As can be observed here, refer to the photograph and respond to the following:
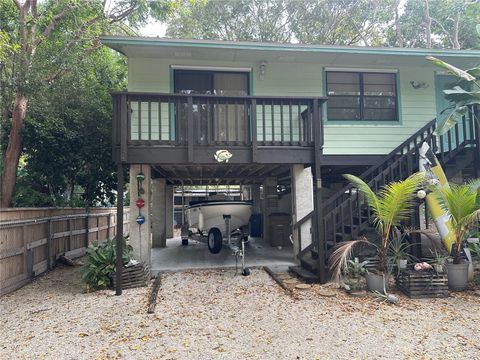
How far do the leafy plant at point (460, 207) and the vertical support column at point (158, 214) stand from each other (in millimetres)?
7249

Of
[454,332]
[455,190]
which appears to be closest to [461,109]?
[455,190]

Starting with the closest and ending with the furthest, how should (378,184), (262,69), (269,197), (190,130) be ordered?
(190,130), (378,184), (262,69), (269,197)

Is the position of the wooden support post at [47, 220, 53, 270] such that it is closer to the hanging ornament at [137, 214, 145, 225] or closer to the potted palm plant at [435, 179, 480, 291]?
the hanging ornament at [137, 214, 145, 225]

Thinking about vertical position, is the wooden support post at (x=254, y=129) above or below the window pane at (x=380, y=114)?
below

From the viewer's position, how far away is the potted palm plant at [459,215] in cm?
514

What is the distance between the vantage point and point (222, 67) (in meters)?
7.55

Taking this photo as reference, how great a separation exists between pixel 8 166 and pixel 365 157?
8313 millimetres

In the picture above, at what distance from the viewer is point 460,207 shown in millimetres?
5172

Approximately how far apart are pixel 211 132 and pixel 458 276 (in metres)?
4.60

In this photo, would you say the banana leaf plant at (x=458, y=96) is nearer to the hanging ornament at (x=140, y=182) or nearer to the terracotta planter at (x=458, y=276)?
the terracotta planter at (x=458, y=276)

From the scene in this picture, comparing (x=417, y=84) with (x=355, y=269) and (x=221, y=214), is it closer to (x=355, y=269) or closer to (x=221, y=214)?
(x=355, y=269)

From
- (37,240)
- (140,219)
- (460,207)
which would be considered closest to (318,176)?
(460,207)

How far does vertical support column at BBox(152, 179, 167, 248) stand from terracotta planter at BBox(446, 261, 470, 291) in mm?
7347

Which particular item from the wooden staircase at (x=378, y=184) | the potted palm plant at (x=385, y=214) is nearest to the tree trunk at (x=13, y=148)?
the wooden staircase at (x=378, y=184)
